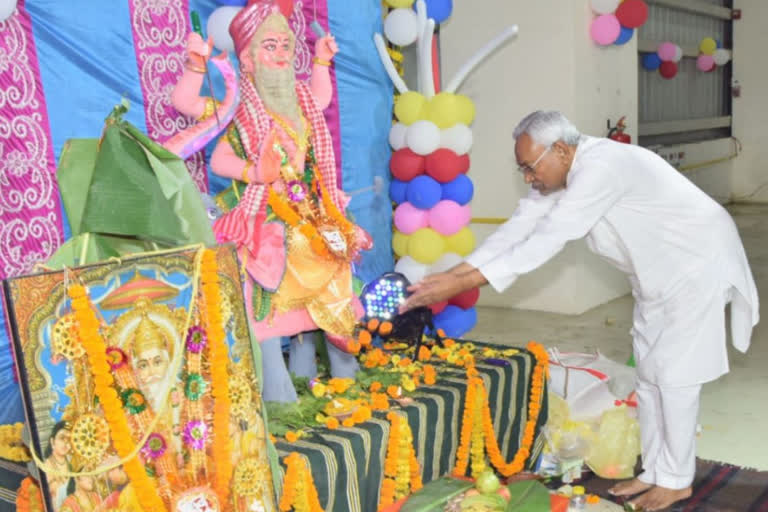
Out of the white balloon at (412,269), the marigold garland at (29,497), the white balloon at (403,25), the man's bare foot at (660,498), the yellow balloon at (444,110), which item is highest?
the white balloon at (403,25)

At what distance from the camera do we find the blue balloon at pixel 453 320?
440 centimetres

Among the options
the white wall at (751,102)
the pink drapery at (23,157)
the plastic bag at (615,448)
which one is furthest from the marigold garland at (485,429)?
the white wall at (751,102)

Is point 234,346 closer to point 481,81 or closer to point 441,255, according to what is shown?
point 441,255

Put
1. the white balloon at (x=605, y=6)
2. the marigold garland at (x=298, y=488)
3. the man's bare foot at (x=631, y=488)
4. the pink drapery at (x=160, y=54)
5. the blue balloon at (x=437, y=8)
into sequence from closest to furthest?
the marigold garland at (x=298, y=488) < the man's bare foot at (x=631, y=488) < the pink drapery at (x=160, y=54) < the blue balloon at (x=437, y=8) < the white balloon at (x=605, y=6)

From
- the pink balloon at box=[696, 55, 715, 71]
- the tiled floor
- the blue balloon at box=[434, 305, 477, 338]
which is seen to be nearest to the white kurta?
the tiled floor

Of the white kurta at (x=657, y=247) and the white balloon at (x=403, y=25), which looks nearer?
the white kurta at (x=657, y=247)

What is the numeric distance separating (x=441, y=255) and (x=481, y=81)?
203 cm

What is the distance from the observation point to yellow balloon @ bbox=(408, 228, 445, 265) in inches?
171

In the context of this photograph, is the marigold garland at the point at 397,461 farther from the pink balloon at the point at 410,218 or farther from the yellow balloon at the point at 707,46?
the yellow balloon at the point at 707,46

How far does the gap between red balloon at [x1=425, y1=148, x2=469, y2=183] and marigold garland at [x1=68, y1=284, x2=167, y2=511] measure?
2.77 m

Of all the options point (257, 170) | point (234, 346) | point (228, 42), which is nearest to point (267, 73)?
point (257, 170)

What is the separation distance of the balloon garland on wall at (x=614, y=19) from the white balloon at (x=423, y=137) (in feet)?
6.62

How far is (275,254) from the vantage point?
2650 millimetres

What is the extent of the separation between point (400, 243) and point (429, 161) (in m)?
0.52
